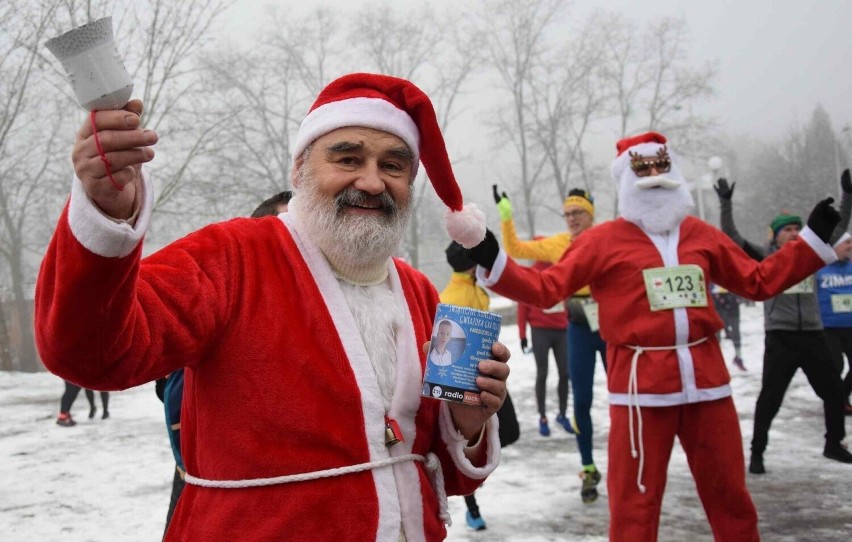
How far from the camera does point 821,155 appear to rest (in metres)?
50.9

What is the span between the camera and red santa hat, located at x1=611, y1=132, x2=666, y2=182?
3912 mm

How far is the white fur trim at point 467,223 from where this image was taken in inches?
89.4

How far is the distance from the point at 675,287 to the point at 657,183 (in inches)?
24.0

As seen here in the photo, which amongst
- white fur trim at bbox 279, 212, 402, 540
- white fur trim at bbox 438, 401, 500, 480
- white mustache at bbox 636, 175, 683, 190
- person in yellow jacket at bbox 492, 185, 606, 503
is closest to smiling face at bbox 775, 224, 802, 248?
person in yellow jacket at bbox 492, 185, 606, 503

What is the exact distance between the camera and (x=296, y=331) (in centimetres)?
159

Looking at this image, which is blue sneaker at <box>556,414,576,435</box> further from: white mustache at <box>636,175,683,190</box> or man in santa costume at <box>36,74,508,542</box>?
man in santa costume at <box>36,74,508,542</box>

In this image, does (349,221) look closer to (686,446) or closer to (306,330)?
(306,330)

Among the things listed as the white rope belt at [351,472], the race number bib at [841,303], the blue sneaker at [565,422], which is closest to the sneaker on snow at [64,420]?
the blue sneaker at [565,422]

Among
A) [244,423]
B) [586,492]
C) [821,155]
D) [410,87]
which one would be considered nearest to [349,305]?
[244,423]

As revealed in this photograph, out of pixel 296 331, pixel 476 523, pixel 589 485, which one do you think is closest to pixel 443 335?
pixel 296 331

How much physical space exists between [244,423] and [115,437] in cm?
683

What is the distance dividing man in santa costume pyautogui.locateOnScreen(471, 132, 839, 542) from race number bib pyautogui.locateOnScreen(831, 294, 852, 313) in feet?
11.5

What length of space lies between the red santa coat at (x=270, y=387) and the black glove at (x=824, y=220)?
2.77m

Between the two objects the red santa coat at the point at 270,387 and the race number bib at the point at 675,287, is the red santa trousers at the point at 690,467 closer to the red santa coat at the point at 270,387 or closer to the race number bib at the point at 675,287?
the race number bib at the point at 675,287
